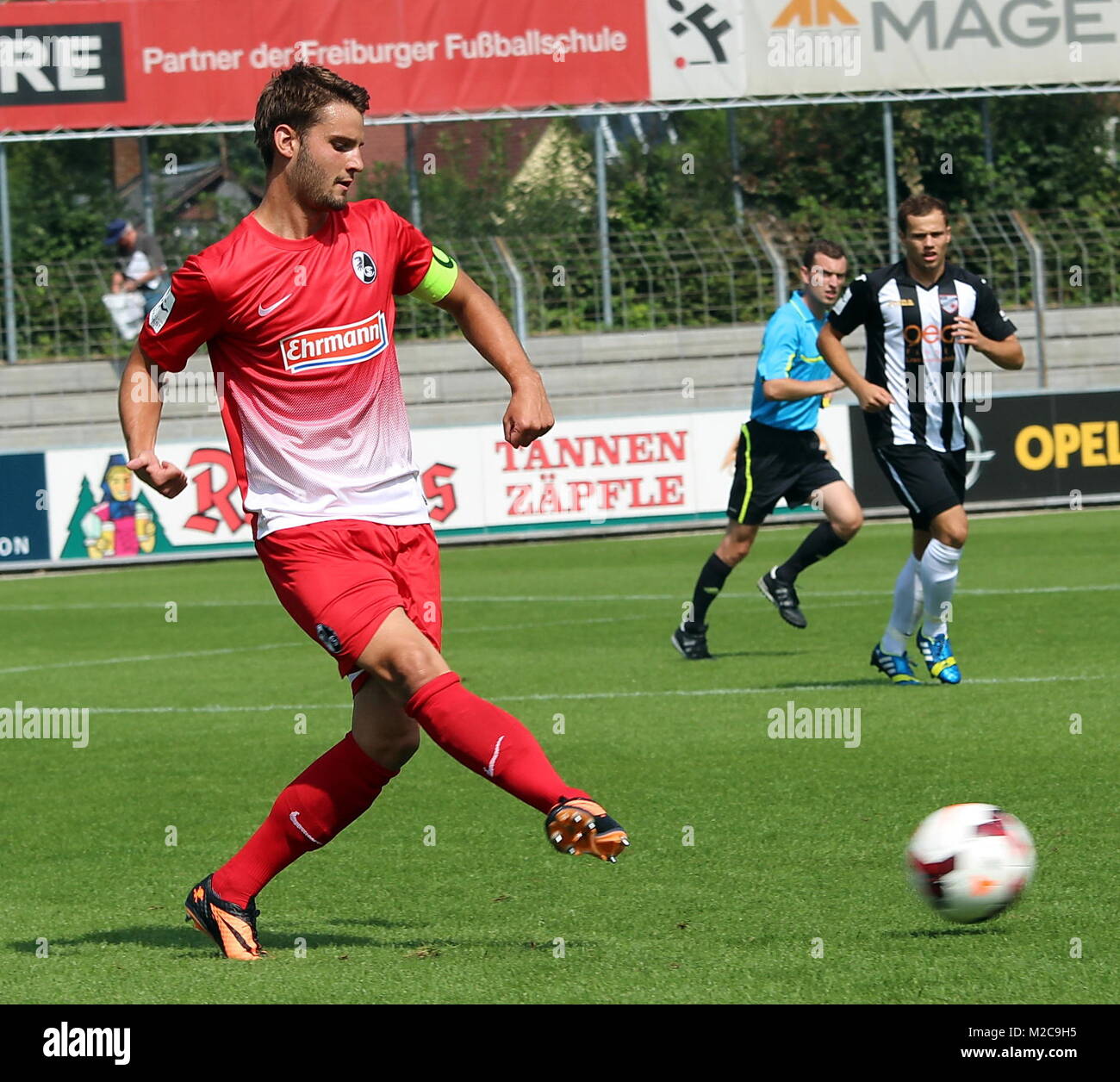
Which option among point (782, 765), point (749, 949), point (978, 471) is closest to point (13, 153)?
point (978, 471)

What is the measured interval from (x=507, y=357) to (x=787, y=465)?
6647 millimetres

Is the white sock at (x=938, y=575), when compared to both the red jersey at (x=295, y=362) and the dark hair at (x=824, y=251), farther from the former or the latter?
the red jersey at (x=295, y=362)

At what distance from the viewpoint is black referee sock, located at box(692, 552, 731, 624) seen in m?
11.2

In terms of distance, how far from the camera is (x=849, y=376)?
30.5 ft

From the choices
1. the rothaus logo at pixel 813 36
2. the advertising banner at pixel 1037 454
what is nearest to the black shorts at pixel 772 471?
the advertising banner at pixel 1037 454

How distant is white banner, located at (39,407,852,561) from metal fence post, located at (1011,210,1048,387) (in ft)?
15.4

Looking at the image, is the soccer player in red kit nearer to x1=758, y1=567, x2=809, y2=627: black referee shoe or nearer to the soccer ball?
the soccer ball

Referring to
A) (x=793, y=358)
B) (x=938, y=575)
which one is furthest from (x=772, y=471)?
(x=938, y=575)

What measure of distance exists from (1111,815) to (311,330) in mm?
3163

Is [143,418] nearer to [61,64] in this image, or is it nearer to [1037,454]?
[1037,454]

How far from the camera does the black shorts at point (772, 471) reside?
1141 centimetres

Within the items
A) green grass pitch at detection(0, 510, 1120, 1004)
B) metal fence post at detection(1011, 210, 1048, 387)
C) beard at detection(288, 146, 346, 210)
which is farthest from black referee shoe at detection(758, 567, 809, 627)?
metal fence post at detection(1011, 210, 1048, 387)

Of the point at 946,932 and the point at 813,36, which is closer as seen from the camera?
the point at 946,932
